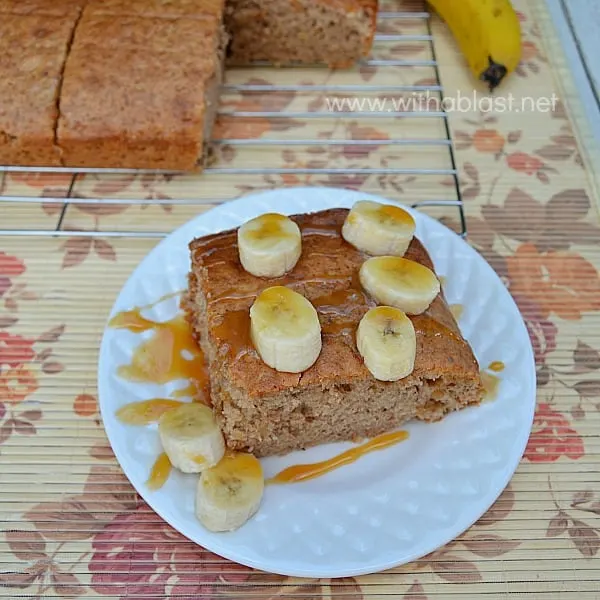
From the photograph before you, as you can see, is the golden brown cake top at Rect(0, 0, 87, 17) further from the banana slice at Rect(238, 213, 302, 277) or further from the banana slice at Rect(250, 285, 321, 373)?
the banana slice at Rect(250, 285, 321, 373)

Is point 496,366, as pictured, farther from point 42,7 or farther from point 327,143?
point 42,7

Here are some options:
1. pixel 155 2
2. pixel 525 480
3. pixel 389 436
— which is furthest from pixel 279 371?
pixel 155 2

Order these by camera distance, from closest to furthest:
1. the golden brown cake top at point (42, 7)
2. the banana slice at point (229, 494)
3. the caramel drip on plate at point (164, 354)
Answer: the banana slice at point (229, 494) → the caramel drip on plate at point (164, 354) → the golden brown cake top at point (42, 7)

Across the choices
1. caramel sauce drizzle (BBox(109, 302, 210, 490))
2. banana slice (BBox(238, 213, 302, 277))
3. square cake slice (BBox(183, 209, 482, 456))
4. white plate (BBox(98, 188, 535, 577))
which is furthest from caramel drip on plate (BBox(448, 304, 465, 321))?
caramel sauce drizzle (BBox(109, 302, 210, 490))

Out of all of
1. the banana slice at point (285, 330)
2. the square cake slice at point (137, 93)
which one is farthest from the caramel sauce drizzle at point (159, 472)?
the square cake slice at point (137, 93)

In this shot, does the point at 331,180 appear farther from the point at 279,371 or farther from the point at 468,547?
the point at 468,547

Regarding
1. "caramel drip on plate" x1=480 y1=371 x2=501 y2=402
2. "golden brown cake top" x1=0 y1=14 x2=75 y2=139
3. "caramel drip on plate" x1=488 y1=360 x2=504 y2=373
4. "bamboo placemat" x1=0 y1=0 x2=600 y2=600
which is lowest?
"bamboo placemat" x1=0 y1=0 x2=600 y2=600

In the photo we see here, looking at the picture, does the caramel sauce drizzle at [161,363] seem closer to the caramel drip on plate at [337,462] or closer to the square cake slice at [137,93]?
the caramel drip on plate at [337,462]

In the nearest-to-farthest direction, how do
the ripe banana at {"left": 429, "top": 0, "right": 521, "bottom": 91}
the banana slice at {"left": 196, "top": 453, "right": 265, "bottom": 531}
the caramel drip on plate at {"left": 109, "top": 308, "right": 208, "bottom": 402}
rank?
the banana slice at {"left": 196, "top": 453, "right": 265, "bottom": 531} → the caramel drip on plate at {"left": 109, "top": 308, "right": 208, "bottom": 402} → the ripe banana at {"left": 429, "top": 0, "right": 521, "bottom": 91}
